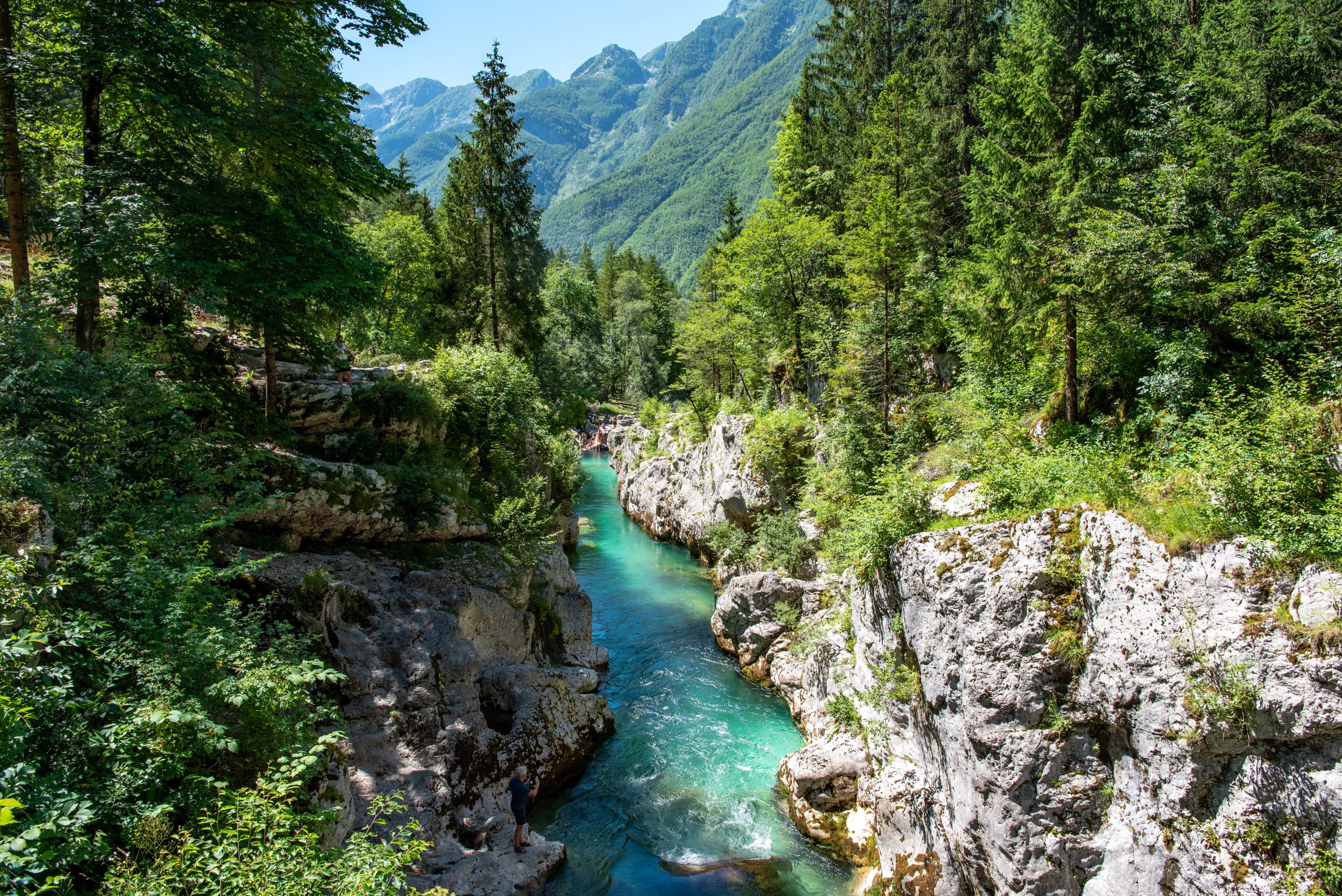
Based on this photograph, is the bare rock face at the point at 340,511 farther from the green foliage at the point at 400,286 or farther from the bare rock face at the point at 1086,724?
the green foliage at the point at 400,286

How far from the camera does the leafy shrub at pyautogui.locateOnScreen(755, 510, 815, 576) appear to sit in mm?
19719

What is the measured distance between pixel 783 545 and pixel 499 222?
17730 mm

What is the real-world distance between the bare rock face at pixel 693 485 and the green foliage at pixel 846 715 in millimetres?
9697

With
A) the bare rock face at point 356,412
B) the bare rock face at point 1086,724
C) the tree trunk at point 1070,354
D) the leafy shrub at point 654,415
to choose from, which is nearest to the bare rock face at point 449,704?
the bare rock face at point 356,412

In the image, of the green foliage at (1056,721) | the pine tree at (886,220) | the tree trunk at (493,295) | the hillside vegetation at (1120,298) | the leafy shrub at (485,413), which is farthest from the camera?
the tree trunk at (493,295)

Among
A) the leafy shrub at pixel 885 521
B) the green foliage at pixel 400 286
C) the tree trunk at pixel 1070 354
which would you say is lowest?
Result: the leafy shrub at pixel 885 521

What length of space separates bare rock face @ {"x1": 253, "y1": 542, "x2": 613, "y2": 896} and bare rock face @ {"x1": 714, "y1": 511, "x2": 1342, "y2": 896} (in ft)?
19.3

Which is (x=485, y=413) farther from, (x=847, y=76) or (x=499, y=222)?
(x=847, y=76)

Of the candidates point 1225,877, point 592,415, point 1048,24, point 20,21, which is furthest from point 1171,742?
point 592,415

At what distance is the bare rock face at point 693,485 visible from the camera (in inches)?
961

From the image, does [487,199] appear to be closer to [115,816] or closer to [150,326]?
[150,326]

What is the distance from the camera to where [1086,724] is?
26.8 feet

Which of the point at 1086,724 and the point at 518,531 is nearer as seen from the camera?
the point at 1086,724

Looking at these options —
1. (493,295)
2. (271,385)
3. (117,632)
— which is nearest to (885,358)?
(493,295)
